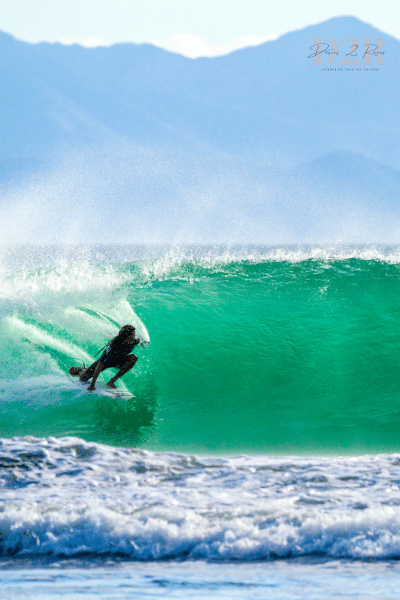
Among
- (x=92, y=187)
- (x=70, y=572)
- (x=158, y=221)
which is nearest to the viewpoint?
(x=70, y=572)

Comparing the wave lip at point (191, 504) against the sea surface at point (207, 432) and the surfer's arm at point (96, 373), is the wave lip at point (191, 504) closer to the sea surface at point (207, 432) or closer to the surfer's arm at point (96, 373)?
the sea surface at point (207, 432)

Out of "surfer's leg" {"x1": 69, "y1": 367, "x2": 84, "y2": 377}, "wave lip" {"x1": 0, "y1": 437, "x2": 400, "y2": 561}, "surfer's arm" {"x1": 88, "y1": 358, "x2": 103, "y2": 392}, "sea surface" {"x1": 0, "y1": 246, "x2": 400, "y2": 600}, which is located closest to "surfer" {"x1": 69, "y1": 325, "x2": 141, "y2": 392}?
"surfer's arm" {"x1": 88, "y1": 358, "x2": 103, "y2": 392}

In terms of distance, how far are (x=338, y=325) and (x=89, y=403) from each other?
14.7 feet

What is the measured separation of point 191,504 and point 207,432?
2.36 m

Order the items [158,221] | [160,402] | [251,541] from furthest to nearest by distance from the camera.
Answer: [158,221], [160,402], [251,541]

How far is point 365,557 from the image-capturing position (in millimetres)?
3148

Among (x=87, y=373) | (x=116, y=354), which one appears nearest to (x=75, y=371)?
(x=87, y=373)

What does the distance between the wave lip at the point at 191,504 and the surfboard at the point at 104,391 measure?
148 centimetres

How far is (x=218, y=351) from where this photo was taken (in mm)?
8148

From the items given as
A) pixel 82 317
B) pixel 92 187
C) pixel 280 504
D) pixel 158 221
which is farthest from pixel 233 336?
pixel 92 187

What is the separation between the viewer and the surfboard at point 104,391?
6504mm

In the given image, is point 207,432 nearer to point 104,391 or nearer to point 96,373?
point 104,391

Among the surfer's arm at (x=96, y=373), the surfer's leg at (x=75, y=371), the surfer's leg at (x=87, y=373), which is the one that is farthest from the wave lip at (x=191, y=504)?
the surfer's leg at (x=75, y=371)

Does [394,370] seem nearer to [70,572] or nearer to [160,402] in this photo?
[160,402]
